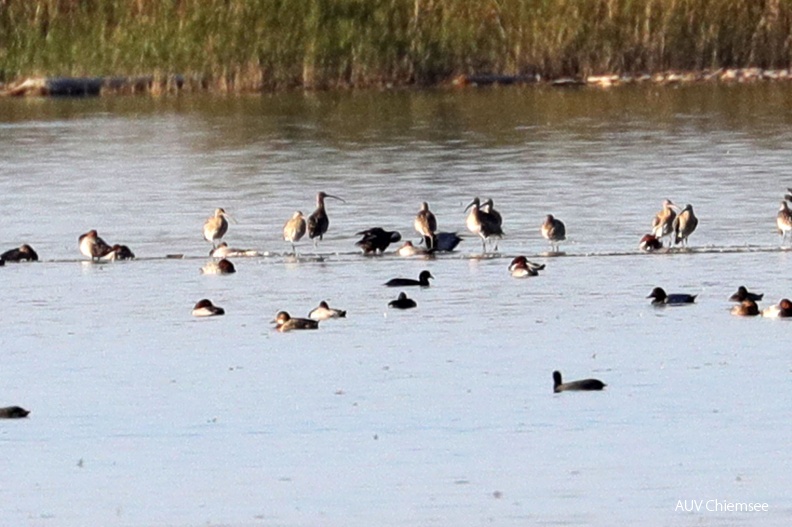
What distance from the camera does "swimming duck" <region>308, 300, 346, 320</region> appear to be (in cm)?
2022

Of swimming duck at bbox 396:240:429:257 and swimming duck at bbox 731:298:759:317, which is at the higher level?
swimming duck at bbox 731:298:759:317

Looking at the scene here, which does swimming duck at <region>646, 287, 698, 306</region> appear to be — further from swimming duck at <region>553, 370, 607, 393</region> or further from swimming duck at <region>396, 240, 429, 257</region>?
swimming duck at <region>396, 240, 429, 257</region>

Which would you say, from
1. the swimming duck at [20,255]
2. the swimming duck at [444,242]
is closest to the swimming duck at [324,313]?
the swimming duck at [444,242]

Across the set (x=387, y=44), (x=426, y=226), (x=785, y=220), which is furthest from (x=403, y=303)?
(x=387, y=44)

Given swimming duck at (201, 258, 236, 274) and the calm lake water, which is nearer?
the calm lake water

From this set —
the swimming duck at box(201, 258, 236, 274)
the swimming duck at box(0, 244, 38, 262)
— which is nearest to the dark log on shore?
the swimming duck at box(0, 244, 38, 262)

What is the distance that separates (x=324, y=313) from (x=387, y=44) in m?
38.0

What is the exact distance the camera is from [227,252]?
83.9 feet

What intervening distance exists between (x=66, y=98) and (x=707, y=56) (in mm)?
17868

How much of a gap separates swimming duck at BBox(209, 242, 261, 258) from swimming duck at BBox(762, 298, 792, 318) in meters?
8.04

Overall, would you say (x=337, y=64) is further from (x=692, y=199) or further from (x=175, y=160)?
(x=692, y=199)

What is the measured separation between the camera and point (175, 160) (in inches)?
1645

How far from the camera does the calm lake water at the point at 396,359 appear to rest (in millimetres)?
13281

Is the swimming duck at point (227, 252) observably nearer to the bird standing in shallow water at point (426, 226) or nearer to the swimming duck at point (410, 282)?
the bird standing in shallow water at point (426, 226)
